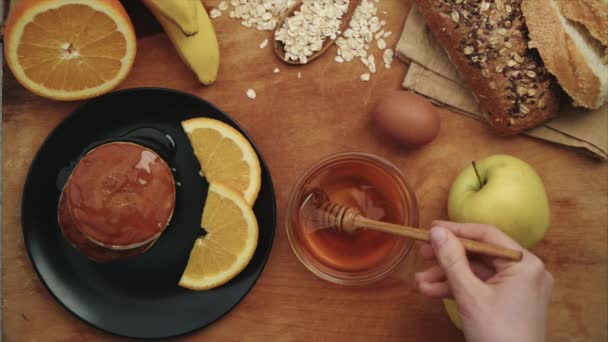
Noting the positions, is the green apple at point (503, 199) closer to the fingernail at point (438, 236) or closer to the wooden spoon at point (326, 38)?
the fingernail at point (438, 236)

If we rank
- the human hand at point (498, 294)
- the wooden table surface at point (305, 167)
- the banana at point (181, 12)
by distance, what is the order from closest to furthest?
the human hand at point (498, 294)
the banana at point (181, 12)
the wooden table surface at point (305, 167)

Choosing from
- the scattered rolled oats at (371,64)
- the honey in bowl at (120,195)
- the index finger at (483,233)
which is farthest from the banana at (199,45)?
the index finger at (483,233)

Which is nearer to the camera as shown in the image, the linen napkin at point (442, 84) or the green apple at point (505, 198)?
the green apple at point (505, 198)

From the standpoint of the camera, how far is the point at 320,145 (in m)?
1.12

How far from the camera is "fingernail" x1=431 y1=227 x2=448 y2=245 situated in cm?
83

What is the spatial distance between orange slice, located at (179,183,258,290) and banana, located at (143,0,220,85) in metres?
0.24

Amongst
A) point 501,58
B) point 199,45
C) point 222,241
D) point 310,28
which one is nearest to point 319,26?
point 310,28

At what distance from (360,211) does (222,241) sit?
0.28 meters

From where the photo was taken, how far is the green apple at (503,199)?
98cm

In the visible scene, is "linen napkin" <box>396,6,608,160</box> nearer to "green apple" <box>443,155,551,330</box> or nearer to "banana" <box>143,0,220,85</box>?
"green apple" <box>443,155,551,330</box>

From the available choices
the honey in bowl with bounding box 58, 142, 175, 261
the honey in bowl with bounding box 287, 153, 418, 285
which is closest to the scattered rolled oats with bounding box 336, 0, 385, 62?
the honey in bowl with bounding box 287, 153, 418, 285

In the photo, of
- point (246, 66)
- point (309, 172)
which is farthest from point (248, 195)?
point (246, 66)

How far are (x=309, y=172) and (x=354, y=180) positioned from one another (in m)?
0.10

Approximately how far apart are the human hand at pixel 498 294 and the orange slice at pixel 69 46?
0.68 meters
